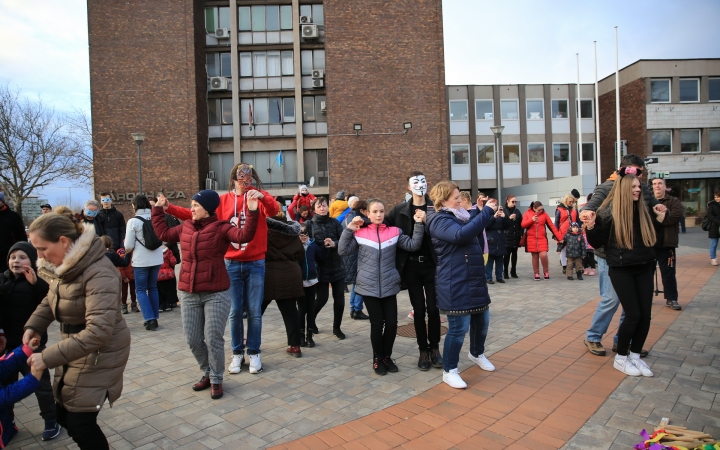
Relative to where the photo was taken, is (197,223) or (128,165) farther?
(128,165)

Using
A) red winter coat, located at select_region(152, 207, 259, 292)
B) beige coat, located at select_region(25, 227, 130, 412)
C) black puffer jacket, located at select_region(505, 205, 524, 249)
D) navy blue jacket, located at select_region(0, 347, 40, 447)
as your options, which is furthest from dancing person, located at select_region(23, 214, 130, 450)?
black puffer jacket, located at select_region(505, 205, 524, 249)

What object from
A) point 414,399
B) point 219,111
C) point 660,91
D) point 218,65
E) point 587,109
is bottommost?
point 414,399

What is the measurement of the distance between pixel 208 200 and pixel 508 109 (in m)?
35.6

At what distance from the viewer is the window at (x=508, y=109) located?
36197 mm

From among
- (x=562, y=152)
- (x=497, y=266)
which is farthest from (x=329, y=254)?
(x=562, y=152)

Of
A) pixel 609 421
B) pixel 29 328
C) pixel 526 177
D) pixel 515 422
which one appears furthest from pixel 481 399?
pixel 526 177

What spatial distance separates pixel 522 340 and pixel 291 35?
2774 centimetres

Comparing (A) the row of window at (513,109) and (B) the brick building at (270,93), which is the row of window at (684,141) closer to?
(A) the row of window at (513,109)

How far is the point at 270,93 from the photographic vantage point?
2934cm

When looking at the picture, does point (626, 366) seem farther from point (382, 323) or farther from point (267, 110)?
point (267, 110)

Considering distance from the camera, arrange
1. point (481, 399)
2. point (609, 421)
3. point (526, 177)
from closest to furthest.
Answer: point (609, 421) < point (481, 399) < point (526, 177)

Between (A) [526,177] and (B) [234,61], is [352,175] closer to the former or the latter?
(B) [234,61]

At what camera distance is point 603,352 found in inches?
209

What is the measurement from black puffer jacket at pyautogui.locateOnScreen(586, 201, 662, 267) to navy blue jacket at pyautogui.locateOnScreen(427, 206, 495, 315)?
1299 millimetres
